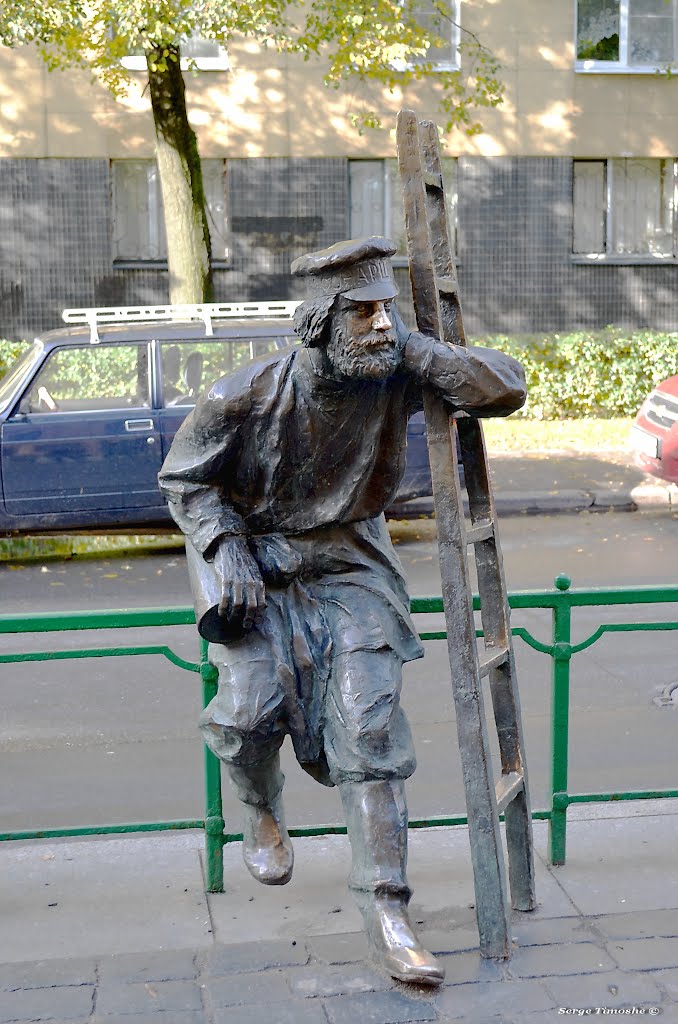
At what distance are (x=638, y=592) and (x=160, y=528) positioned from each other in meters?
7.22

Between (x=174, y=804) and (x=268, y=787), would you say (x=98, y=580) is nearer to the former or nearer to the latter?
(x=174, y=804)

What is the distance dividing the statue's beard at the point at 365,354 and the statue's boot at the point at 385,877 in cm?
108

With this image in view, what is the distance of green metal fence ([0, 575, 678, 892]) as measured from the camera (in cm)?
413

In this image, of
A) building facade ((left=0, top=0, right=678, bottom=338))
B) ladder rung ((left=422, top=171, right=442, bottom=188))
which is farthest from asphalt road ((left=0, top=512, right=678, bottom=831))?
building facade ((left=0, top=0, right=678, bottom=338))

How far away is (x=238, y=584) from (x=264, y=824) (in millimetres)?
772

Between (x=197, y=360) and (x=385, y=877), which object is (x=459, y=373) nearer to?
(x=385, y=877)

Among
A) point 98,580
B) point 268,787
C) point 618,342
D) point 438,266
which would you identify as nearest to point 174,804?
point 268,787

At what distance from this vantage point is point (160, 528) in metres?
11.2

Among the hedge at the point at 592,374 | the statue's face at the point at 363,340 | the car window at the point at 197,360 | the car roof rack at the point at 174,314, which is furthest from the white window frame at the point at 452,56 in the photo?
the statue's face at the point at 363,340

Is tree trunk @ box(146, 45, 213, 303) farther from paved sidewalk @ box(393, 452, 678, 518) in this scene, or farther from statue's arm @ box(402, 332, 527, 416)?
statue's arm @ box(402, 332, 527, 416)

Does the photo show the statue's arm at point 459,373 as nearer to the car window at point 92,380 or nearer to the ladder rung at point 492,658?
the ladder rung at point 492,658

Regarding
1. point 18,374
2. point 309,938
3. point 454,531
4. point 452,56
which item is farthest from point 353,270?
point 452,56

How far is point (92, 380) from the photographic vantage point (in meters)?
10.7

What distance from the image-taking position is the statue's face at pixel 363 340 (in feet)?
11.4
